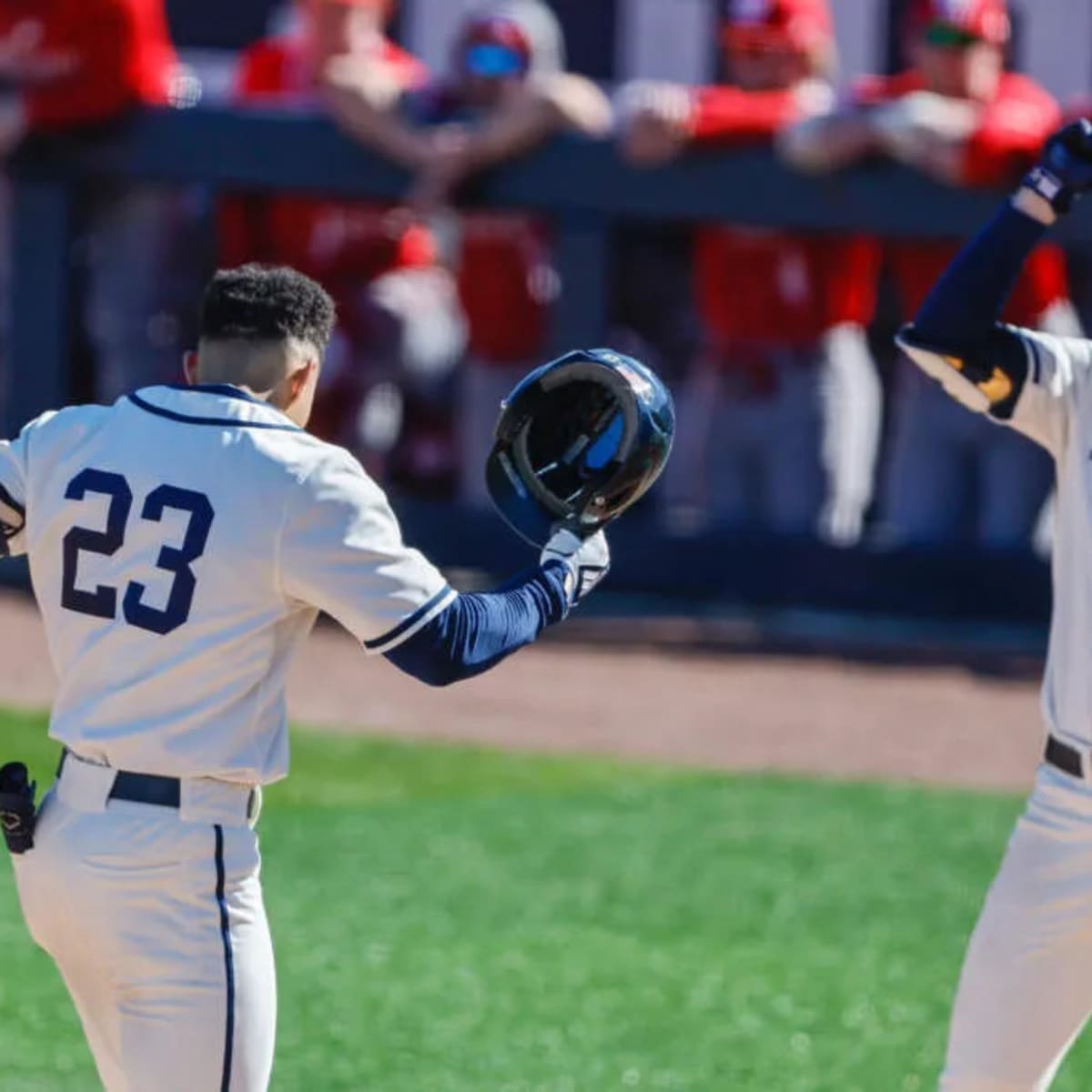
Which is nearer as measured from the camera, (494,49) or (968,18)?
(968,18)

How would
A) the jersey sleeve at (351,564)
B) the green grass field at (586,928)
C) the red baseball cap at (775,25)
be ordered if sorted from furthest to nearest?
1. the red baseball cap at (775,25)
2. the green grass field at (586,928)
3. the jersey sleeve at (351,564)

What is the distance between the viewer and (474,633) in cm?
340

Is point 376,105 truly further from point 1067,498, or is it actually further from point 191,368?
point 191,368

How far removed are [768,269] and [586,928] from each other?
141 inches

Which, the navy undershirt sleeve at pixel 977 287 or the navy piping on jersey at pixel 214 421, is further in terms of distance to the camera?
the navy undershirt sleeve at pixel 977 287

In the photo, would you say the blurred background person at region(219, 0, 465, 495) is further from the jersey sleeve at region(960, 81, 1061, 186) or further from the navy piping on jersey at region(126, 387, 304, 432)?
the navy piping on jersey at region(126, 387, 304, 432)

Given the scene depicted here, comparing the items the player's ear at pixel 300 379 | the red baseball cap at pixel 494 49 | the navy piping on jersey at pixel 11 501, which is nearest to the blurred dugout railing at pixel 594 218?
the red baseball cap at pixel 494 49

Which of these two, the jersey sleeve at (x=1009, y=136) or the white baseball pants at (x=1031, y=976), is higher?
the jersey sleeve at (x=1009, y=136)

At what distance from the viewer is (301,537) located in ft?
11.0

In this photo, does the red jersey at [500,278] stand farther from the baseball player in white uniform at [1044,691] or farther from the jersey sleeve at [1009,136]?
the baseball player in white uniform at [1044,691]

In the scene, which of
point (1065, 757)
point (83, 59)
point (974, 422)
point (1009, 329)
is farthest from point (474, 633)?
point (83, 59)

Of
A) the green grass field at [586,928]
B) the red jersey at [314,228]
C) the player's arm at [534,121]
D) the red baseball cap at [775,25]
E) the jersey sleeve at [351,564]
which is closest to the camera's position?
the jersey sleeve at [351,564]

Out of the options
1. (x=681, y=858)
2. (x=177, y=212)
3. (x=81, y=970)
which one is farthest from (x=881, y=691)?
(x=81, y=970)

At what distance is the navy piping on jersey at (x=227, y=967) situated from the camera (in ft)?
11.1
